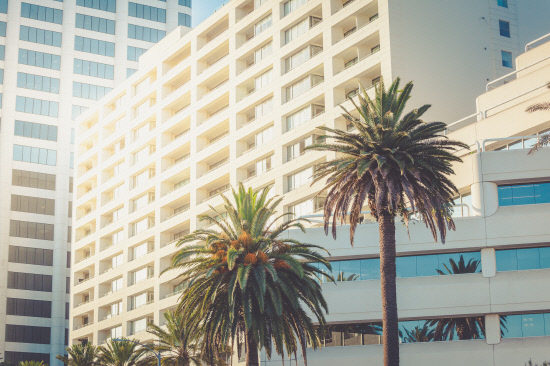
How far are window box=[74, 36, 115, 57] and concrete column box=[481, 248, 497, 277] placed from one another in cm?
8208

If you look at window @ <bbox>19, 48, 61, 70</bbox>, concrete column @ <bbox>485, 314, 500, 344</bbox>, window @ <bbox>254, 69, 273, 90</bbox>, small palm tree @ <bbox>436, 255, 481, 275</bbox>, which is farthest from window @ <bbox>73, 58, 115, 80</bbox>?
concrete column @ <bbox>485, 314, 500, 344</bbox>

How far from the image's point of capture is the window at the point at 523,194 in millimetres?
54781

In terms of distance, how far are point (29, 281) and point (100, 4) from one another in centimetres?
4280

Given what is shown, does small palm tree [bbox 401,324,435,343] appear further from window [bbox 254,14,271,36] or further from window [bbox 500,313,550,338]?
window [bbox 254,14,271,36]

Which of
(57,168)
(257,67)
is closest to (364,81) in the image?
(257,67)

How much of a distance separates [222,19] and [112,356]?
35.7 m

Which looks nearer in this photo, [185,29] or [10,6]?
[185,29]

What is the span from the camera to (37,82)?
392ft

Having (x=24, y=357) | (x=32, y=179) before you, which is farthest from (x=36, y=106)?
(x=24, y=357)

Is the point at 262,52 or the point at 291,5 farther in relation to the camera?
the point at 262,52

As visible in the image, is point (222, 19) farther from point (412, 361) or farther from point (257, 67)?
point (412, 361)

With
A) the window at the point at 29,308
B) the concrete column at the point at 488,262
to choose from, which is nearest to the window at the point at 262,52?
the concrete column at the point at 488,262

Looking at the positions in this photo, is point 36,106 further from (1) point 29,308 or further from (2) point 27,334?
(2) point 27,334

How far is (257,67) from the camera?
78500 millimetres
